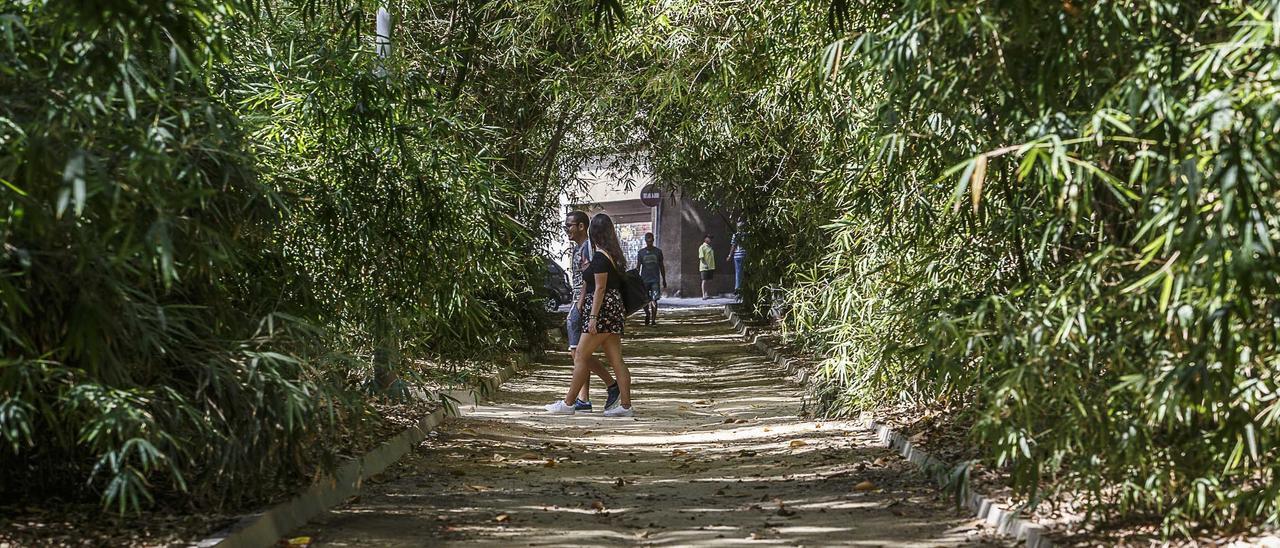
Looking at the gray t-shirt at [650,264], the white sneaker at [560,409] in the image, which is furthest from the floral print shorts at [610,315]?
the gray t-shirt at [650,264]

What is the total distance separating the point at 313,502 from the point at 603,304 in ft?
15.5

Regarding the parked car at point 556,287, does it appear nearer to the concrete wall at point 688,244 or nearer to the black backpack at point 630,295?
the black backpack at point 630,295

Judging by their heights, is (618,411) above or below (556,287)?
below

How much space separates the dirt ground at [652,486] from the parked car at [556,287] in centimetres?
571

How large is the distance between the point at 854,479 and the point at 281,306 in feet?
11.3

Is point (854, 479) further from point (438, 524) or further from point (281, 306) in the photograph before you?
point (281, 306)

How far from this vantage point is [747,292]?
23422 millimetres

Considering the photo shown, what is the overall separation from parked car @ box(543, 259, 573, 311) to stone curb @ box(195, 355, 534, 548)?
8.56 m

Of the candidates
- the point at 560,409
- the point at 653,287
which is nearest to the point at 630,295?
the point at 560,409

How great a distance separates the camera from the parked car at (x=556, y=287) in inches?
720

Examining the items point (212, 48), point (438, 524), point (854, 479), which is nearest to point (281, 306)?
point (438, 524)

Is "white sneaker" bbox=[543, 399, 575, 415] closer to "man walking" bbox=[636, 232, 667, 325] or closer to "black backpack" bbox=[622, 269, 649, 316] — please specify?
"black backpack" bbox=[622, 269, 649, 316]

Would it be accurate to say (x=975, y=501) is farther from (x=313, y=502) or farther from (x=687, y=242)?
(x=687, y=242)

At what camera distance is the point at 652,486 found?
26.1 ft
